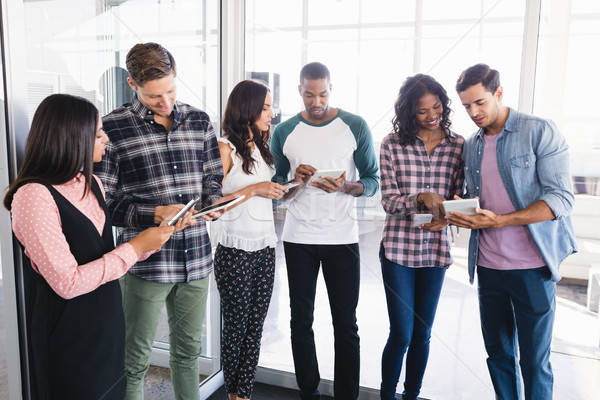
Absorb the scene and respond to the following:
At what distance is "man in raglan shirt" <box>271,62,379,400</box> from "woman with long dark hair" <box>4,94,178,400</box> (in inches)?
33.2

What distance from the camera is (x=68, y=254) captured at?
106cm

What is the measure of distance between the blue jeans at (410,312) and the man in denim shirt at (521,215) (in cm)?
22

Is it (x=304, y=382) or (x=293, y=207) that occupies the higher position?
(x=293, y=207)

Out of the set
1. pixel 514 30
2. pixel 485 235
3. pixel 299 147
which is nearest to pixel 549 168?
pixel 485 235

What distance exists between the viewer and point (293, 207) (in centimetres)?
198

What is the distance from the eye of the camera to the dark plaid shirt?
1.48 m

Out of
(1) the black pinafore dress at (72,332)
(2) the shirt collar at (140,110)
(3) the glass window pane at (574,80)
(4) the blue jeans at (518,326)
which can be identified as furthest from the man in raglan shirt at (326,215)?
(1) the black pinafore dress at (72,332)

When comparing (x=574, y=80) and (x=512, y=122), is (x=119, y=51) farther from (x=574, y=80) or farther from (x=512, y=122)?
(x=574, y=80)

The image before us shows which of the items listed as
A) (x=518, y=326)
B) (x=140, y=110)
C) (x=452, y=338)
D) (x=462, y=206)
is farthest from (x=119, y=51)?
(x=452, y=338)

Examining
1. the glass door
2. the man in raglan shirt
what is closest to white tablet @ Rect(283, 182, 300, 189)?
the man in raglan shirt

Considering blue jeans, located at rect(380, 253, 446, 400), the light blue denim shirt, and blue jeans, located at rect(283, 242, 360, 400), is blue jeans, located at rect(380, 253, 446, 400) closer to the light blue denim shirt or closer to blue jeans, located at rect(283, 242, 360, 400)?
blue jeans, located at rect(283, 242, 360, 400)

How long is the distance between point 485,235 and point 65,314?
137 cm

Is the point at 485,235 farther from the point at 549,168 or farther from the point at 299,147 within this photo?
the point at 299,147

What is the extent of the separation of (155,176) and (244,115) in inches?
18.6
